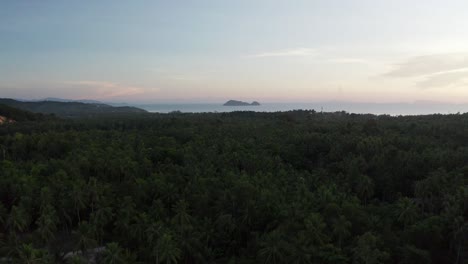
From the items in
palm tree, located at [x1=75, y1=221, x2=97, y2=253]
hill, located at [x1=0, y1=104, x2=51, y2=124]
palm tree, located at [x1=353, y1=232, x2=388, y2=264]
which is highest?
hill, located at [x1=0, y1=104, x2=51, y2=124]

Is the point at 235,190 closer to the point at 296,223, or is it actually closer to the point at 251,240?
the point at 251,240

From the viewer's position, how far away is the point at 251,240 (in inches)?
1652

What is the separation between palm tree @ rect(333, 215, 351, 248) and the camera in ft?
123

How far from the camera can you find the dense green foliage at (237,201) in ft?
120

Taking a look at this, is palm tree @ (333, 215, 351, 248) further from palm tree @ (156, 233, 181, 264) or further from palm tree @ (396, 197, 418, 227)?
palm tree @ (156, 233, 181, 264)

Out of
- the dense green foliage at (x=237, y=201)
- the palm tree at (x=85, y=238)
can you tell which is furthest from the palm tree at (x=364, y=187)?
the palm tree at (x=85, y=238)

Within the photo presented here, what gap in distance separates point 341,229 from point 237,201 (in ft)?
47.3

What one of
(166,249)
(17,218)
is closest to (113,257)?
(166,249)

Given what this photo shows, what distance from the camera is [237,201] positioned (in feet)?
153

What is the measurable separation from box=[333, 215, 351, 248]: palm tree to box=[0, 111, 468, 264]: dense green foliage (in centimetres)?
16

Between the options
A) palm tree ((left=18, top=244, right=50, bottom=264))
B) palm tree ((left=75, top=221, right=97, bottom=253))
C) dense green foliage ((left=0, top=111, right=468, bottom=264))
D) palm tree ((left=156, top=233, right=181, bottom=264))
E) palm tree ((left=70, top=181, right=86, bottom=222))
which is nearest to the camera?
palm tree ((left=18, top=244, right=50, bottom=264))

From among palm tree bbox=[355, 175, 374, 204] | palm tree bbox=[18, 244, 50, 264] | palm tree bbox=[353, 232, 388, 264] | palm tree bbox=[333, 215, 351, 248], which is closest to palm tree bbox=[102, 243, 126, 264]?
palm tree bbox=[18, 244, 50, 264]

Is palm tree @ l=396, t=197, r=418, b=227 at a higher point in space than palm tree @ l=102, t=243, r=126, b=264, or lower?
higher

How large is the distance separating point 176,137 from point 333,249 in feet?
215
